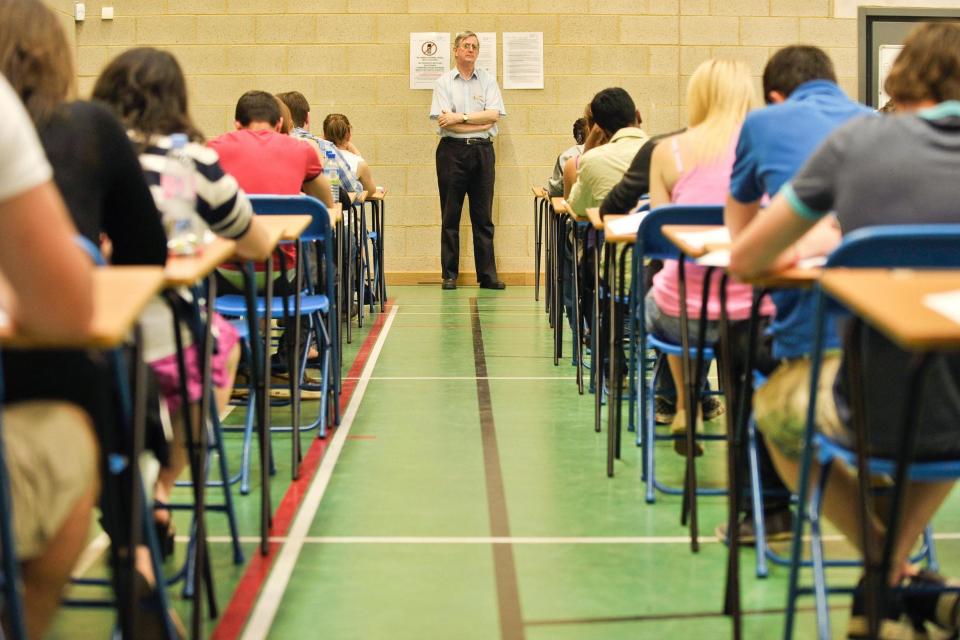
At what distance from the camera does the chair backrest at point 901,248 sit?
1.80 metres

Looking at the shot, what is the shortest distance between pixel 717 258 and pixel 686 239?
0.30 meters

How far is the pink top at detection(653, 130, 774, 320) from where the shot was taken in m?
3.28

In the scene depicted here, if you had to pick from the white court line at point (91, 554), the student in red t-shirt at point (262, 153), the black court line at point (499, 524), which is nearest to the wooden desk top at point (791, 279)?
the black court line at point (499, 524)

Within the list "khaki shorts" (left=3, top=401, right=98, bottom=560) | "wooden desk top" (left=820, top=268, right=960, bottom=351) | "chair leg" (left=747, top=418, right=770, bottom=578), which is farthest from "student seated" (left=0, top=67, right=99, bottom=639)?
"chair leg" (left=747, top=418, right=770, bottom=578)

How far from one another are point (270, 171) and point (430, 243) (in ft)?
14.6

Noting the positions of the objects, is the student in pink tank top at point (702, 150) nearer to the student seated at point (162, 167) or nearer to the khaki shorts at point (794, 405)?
the khaki shorts at point (794, 405)

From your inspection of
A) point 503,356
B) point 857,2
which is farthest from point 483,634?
point 857,2

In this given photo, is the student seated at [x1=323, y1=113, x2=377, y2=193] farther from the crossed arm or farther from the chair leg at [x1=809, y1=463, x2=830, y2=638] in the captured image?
the chair leg at [x1=809, y1=463, x2=830, y2=638]

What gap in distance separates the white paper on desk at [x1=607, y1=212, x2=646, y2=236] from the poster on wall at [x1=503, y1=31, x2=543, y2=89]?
5.21 meters

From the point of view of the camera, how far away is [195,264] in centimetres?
215

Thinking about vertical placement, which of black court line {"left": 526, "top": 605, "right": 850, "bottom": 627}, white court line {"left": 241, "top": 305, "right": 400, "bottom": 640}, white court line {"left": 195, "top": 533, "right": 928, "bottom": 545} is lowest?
black court line {"left": 526, "top": 605, "right": 850, "bottom": 627}

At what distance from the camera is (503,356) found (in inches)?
229

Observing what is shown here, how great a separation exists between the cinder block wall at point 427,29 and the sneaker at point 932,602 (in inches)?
263

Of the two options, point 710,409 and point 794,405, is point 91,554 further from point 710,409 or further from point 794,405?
point 710,409
